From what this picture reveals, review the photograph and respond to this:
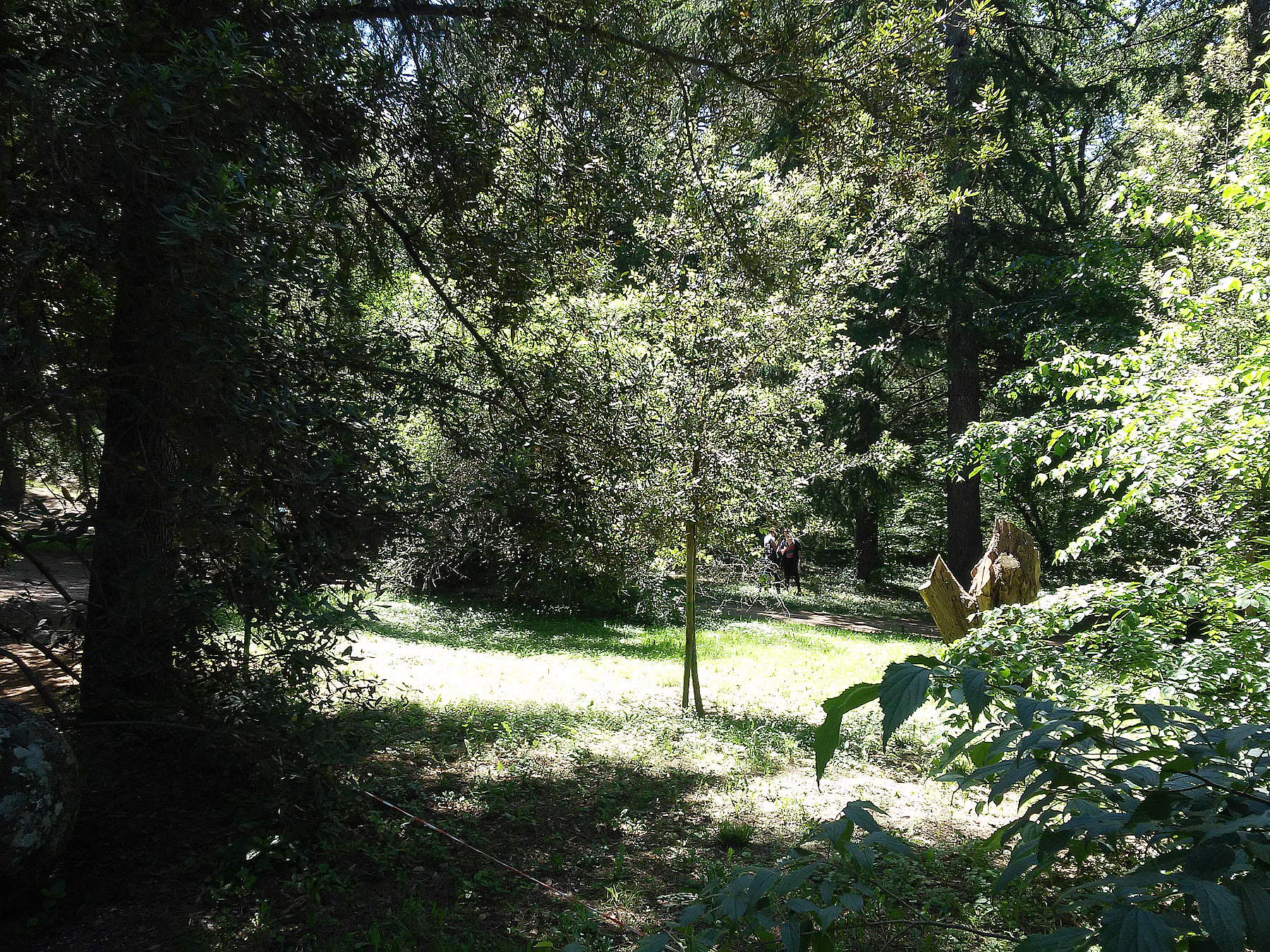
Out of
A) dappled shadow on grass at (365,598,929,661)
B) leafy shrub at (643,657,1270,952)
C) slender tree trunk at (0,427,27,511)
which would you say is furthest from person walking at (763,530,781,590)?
leafy shrub at (643,657,1270,952)

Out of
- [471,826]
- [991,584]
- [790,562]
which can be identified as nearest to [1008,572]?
[991,584]

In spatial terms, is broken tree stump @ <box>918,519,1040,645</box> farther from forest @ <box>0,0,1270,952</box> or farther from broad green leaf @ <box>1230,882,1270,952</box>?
broad green leaf @ <box>1230,882,1270,952</box>

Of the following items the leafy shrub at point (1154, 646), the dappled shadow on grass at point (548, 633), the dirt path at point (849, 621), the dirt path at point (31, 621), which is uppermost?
the leafy shrub at point (1154, 646)

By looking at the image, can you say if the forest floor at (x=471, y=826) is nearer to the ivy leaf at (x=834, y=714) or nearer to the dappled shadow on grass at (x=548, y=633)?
the ivy leaf at (x=834, y=714)

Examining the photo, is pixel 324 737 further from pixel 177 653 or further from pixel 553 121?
pixel 553 121

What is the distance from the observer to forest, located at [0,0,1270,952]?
297cm

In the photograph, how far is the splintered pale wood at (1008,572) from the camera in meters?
8.39

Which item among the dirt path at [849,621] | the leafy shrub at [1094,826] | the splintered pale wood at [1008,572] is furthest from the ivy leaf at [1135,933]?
the dirt path at [849,621]

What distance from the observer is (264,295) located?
3.40 m

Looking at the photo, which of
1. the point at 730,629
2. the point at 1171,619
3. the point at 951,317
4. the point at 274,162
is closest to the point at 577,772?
the point at 1171,619

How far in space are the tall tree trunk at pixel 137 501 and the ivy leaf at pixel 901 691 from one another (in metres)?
3.30

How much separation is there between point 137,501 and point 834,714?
407 centimetres

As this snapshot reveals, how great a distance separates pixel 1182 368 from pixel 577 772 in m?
5.33

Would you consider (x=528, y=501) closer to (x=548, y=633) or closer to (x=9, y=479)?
(x=9, y=479)
